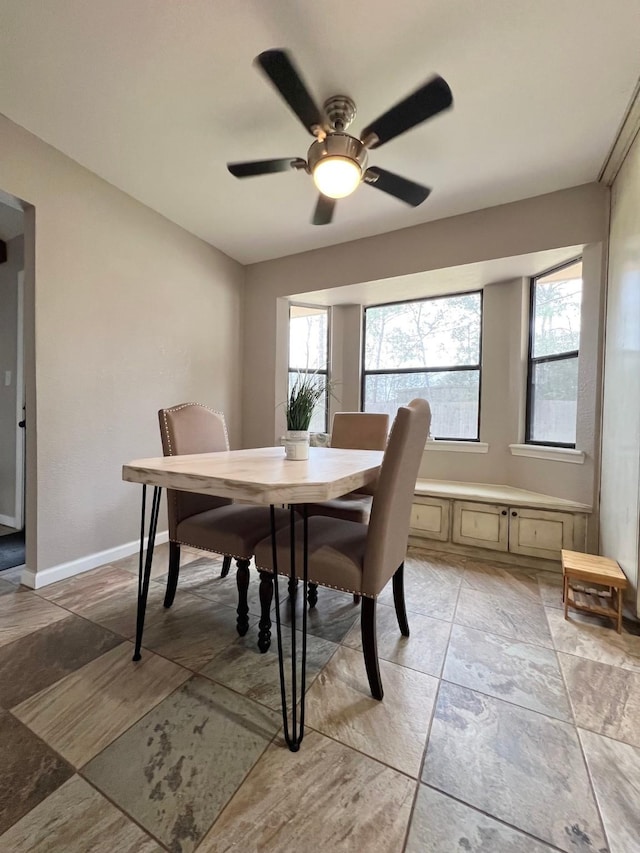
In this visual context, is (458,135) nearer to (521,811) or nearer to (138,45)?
(138,45)

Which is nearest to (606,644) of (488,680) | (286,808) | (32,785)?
(488,680)

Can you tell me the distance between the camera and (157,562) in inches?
99.3

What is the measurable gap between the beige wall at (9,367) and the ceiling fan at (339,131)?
2.59 metres

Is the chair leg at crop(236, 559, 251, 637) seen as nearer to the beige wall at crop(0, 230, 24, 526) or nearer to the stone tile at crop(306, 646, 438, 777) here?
the stone tile at crop(306, 646, 438, 777)

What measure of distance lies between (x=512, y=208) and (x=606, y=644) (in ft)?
9.13

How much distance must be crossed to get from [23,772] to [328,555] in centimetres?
108

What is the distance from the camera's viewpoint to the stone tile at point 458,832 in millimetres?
860

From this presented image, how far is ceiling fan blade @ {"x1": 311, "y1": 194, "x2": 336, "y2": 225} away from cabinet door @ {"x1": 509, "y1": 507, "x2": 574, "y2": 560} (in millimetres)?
2356

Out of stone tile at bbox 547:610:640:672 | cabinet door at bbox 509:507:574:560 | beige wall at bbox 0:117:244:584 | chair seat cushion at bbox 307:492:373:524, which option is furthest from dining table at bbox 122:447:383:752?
cabinet door at bbox 509:507:574:560

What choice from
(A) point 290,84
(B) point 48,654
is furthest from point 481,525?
(A) point 290,84

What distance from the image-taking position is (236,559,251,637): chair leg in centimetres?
165

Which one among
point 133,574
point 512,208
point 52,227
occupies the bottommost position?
point 133,574

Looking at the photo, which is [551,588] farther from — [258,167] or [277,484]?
[258,167]

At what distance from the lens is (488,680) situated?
143 cm
